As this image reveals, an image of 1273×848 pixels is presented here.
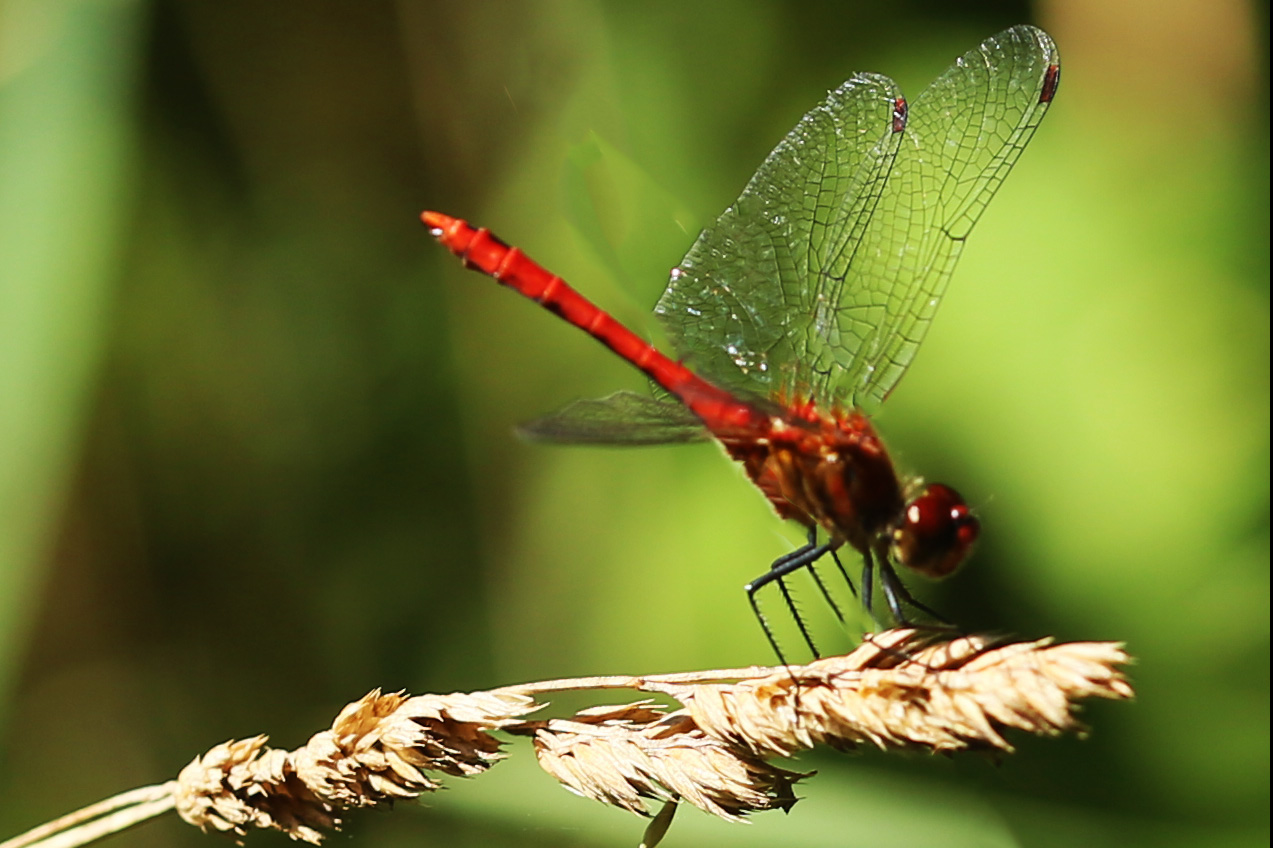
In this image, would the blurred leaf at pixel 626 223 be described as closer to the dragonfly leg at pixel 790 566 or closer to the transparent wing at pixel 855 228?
the transparent wing at pixel 855 228

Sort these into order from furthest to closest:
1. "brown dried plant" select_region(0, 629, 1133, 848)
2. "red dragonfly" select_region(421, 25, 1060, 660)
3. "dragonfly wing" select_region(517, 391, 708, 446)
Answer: "red dragonfly" select_region(421, 25, 1060, 660), "dragonfly wing" select_region(517, 391, 708, 446), "brown dried plant" select_region(0, 629, 1133, 848)

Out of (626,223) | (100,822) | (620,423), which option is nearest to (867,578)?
(620,423)

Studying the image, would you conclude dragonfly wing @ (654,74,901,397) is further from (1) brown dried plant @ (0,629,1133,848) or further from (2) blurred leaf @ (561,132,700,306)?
(1) brown dried plant @ (0,629,1133,848)

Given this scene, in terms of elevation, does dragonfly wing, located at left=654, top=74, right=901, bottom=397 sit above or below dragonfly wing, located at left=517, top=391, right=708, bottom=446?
above

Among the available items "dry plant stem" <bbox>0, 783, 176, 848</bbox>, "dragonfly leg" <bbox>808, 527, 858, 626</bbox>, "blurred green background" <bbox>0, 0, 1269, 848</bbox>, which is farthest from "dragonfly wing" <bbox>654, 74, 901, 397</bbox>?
"dry plant stem" <bbox>0, 783, 176, 848</bbox>

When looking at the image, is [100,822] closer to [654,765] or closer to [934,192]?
[654,765]

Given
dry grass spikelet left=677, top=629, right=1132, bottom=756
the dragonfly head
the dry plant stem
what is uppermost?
the dragonfly head

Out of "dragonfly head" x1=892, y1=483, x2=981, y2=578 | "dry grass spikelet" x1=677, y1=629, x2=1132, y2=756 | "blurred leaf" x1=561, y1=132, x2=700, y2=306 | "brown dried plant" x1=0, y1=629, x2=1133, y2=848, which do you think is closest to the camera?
"dry grass spikelet" x1=677, y1=629, x2=1132, y2=756
